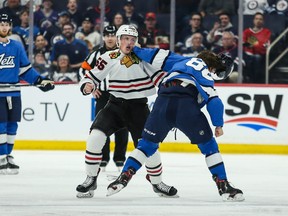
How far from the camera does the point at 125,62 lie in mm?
7031

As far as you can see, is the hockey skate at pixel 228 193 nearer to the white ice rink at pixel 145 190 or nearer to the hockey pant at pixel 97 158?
the white ice rink at pixel 145 190

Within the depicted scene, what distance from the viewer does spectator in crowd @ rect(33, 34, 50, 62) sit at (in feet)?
40.4

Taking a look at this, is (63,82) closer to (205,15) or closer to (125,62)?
(205,15)

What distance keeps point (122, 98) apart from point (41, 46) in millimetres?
5367

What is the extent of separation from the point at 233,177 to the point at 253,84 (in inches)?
130

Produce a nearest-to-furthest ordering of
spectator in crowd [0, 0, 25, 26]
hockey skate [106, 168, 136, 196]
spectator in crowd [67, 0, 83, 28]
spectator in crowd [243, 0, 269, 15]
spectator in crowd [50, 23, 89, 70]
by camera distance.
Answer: hockey skate [106, 168, 136, 196] → spectator in crowd [243, 0, 269, 15] → spectator in crowd [0, 0, 25, 26] → spectator in crowd [50, 23, 89, 70] → spectator in crowd [67, 0, 83, 28]

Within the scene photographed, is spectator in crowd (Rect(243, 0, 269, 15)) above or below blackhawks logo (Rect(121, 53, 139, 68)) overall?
below

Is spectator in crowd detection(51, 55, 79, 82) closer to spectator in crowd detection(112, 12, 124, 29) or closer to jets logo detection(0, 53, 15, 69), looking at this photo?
spectator in crowd detection(112, 12, 124, 29)

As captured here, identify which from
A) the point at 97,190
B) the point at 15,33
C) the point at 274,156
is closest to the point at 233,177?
the point at 97,190

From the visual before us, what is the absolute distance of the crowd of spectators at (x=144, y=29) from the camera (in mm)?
12117

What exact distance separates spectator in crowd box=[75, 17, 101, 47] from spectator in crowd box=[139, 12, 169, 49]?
0.58 meters

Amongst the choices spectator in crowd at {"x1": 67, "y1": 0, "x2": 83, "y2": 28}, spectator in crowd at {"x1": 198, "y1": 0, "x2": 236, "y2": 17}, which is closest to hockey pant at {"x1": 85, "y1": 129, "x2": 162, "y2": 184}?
spectator in crowd at {"x1": 198, "y1": 0, "x2": 236, "y2": 17}

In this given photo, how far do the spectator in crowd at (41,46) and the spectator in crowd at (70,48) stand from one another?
7 cm

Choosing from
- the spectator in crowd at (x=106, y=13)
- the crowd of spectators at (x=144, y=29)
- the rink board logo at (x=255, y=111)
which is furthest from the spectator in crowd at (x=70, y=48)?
the rink board logo at (x=255, y=111)
